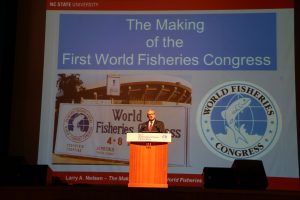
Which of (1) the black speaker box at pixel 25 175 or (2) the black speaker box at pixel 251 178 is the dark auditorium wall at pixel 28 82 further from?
(2) the black speaker box at pixel 251 178

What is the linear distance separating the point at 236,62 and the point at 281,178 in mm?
1282

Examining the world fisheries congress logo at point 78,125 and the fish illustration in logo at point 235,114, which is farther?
the world fisheries congress logo at point 78,125

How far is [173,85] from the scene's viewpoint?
18.2 ft

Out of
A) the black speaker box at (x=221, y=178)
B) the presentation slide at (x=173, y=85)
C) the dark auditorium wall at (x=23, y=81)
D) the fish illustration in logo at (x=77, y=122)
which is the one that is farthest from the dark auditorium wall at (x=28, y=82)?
the black speaker box at (x=221, y=178)

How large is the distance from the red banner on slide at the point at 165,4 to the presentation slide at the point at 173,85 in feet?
0.04

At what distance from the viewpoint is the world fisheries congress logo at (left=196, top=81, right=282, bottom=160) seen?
5.34 metres

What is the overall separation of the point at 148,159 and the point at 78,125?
66.0 inches

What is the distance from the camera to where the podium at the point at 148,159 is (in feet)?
13.3

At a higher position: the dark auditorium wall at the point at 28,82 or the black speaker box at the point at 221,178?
the dark auditorium wall at the point at 28,82

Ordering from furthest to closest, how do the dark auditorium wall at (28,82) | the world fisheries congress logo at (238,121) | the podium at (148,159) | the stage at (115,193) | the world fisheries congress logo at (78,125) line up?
the dark auditorium wall at (28,82)
the world fisheries congress logo at (78,125)
the world fisheries congress logo at (238,121)
the podium at (148,159)
the stage at (115,193)

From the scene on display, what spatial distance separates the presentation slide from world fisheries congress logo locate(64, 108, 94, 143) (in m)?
0.01

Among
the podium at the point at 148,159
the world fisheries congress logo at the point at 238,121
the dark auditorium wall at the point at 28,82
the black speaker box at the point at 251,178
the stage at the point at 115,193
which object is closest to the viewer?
the stage at the point at 115,193

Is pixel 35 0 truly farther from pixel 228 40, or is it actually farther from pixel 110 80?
pixel 228 40

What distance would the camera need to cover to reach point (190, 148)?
545 cm
